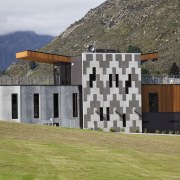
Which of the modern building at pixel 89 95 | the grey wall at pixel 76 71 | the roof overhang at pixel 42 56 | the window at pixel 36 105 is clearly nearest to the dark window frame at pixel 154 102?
the modern building at pixel 89 95

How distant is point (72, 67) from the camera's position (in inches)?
2621

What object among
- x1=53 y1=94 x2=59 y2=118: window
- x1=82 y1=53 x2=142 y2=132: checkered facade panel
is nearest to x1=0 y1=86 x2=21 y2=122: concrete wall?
x1=53 y1=94 x2=59 y2=118: window

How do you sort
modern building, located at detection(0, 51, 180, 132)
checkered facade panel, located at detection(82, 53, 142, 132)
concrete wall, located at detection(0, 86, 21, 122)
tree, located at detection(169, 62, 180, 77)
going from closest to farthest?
1. concrete wall, located at detection(0, 86, 21, 122)
2. modern building, located at detection(0, 51, 180, 132)
3. checkered facade panel, located at detection(82, 53, 142, 132)
4. tree, located at detection(169, 62, 180, 77)

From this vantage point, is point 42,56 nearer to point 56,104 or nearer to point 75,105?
point 56,104

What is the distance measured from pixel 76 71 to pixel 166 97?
12.9 metres

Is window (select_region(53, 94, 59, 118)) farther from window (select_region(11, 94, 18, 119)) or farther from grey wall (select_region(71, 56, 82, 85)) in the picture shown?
window (select_region(11, 94, 18, 119))

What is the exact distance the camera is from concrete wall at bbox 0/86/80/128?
61.2m

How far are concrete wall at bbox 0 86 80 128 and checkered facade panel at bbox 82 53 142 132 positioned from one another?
7.57ft

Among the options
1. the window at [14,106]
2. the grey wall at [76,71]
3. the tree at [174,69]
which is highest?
the tree at [174,69]

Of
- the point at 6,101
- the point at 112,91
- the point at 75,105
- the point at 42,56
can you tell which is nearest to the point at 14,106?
the point at 6,101

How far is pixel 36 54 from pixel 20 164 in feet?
135

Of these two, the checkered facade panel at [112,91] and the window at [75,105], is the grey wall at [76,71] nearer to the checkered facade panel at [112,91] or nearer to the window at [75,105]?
the checkered facade panel at [112,91]

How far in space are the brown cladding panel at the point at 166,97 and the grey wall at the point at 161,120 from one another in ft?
2.25

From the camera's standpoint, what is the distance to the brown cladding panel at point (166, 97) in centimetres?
6681
